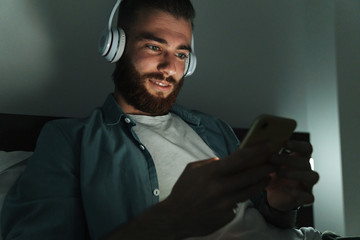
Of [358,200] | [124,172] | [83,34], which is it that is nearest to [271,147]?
[124,172]

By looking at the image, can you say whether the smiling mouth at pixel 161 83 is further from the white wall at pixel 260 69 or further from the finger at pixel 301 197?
the finger at pixel 301 197

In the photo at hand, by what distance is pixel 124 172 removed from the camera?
2.66 ft

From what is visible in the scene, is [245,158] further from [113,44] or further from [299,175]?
[113,44]

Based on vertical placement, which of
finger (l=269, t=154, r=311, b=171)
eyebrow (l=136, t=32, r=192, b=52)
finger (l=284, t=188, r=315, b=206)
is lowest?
finger (l=284, t=188, r=315, b=206)

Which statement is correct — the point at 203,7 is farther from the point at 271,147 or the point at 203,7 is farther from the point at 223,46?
the point at 271,147

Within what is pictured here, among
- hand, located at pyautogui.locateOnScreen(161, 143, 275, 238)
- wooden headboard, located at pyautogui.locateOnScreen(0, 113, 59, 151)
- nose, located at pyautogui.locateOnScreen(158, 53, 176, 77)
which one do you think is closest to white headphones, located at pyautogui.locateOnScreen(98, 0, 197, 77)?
nose, located at pyautogui.locateOnScreen(158, 53, 176, 77)

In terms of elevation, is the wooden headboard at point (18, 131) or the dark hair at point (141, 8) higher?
the dark hair at point (141, 8)

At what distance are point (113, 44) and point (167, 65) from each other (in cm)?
19

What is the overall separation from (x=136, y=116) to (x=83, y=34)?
0.49 metres

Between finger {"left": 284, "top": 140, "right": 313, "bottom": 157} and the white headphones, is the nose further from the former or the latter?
finger {"left": 284, "top": 140, "right": 313, "bottom": 157}

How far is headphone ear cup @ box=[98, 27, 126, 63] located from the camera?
37.5 inches

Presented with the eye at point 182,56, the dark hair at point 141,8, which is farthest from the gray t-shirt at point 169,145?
the dark hair at point 141,8

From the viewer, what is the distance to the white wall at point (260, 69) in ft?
3.95

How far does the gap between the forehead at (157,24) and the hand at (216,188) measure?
63 cm
